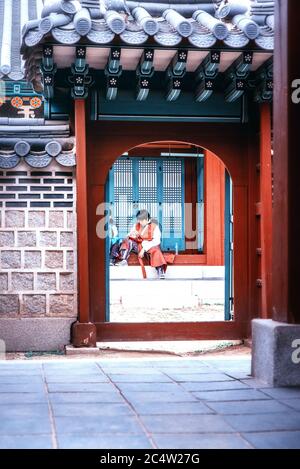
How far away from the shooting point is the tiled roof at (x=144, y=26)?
7012 millimetres

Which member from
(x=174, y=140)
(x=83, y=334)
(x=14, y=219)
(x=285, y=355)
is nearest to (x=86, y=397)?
(x=285, y=355)

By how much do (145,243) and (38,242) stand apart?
678 centimetres

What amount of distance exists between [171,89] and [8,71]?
326cm

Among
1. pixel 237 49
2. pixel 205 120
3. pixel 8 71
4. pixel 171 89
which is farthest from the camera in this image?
pixel 8 71

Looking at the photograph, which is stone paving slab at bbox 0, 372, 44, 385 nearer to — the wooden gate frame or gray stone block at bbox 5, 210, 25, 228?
the wooden gate frame

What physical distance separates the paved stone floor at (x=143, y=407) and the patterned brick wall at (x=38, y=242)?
7.58ft

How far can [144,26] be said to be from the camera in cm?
701

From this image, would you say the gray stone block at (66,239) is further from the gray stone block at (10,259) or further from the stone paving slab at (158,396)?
the stone paving slab at (158,396)

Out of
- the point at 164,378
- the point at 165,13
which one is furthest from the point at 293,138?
the point at 165,13

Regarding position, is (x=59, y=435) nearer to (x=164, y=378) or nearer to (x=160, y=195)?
(x=164, y=378)

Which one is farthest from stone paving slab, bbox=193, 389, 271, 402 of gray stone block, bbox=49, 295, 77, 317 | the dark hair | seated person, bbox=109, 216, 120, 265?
the dark hair

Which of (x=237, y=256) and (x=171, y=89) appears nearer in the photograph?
(x=171, y=89)

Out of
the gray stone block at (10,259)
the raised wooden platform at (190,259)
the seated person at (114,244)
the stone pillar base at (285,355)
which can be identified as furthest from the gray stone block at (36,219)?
the raised wooden platform at (190,259)
